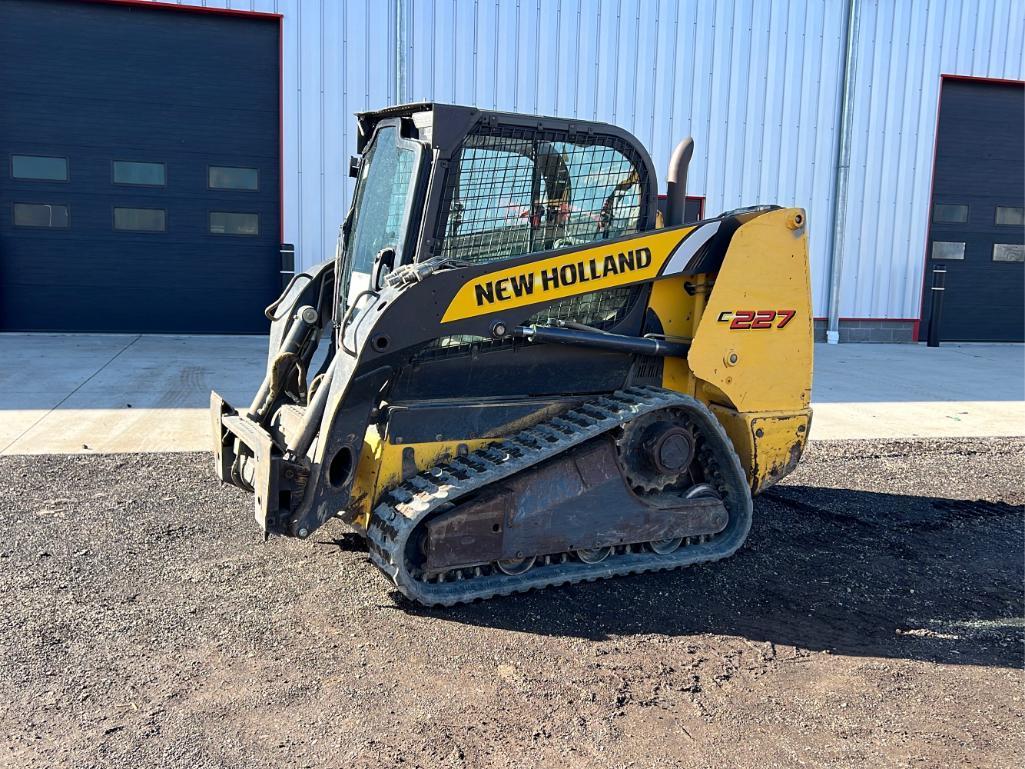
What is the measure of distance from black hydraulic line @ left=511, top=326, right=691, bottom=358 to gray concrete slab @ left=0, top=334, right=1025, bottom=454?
384 centimetres

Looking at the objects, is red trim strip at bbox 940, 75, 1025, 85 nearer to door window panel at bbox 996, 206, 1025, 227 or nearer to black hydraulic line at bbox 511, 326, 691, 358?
door window panel at bbox 996, 206, 1025, 227

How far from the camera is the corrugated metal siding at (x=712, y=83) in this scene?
44.5 ft

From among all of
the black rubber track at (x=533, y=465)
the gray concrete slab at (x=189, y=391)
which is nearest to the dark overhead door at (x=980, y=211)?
the gray concrete slab at (x=189, y=391)

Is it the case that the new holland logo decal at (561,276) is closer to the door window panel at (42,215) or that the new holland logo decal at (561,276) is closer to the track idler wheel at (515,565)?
the track idler wheel at (515,565)

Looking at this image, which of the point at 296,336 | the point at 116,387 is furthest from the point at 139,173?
the point at 296,336

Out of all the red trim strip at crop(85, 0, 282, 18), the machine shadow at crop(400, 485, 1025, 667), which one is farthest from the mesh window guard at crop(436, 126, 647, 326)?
the red trim strip at crop(85, 0, 282, 18)

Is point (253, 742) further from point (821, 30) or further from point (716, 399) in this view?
point (821, 30)

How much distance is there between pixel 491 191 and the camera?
14.9 feet

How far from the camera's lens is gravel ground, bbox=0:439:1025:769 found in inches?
123

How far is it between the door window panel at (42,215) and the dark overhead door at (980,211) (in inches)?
587

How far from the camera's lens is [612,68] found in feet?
46.7

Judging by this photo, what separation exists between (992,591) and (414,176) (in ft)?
12.6

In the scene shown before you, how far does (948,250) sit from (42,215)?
1572 centimetres

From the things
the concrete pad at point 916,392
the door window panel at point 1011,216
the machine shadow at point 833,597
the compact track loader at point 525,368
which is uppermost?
the door window panel at point 1011,216
